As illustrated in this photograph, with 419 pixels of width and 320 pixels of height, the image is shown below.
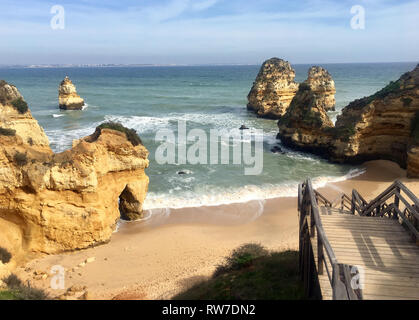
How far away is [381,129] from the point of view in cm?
2609

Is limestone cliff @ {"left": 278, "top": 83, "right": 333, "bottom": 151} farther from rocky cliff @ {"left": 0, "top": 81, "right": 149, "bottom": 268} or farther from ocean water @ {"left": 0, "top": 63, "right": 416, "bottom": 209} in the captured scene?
rocky cliff @ {"left": 0, "top": 81, "right": 149, "bottom": 268}

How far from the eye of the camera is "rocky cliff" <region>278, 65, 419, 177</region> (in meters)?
24.4

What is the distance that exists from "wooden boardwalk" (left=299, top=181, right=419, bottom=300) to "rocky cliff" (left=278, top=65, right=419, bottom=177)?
1750 cm

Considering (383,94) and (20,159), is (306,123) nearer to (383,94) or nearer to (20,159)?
(383,94)

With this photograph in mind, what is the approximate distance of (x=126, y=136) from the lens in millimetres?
16109

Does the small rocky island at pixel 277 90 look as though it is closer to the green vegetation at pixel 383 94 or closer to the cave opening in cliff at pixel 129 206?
the green vegetation at pixel 383 94

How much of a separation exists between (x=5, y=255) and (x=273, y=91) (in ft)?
143

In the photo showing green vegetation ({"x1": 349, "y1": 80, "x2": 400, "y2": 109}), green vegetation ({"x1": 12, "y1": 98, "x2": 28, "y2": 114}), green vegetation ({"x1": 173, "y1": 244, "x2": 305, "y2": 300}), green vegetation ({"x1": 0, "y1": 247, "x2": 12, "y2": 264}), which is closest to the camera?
green vegetation ({"x1": 173, "y1": 244, "x2": 305, "y2": 300})

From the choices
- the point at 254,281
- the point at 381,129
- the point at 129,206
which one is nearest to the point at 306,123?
the point at 381,129

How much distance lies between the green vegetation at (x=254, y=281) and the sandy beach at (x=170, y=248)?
115cm

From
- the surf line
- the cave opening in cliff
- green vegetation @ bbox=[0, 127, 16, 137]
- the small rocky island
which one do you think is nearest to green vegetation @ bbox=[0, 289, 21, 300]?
green vegetation @ bbox=[0, 127, 16, 137]

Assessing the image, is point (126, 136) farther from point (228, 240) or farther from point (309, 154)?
point (309, 154)

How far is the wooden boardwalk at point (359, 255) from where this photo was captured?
18.9ft

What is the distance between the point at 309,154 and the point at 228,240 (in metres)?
17.2
